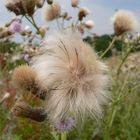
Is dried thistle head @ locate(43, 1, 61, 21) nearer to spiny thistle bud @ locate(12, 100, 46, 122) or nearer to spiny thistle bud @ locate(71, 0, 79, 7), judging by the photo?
spiny thistle bud @ locate(71, 0, 79, 7)

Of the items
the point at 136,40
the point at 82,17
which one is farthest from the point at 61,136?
the point at 82,17

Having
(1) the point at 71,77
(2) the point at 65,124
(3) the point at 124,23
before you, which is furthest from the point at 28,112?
(3) the point at 124,23

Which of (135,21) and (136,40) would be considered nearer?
(135,21)

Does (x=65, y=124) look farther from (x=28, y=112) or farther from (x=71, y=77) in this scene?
(x=71, y=77)

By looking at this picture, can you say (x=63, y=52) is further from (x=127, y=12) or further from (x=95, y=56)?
(x=127, y=12)

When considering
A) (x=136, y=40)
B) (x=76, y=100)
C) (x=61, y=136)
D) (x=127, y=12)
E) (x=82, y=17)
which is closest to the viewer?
(x=76, y=100)

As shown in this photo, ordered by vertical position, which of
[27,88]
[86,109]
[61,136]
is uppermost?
[27,88]

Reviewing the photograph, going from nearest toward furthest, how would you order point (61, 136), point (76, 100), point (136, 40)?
1. point (76, 100)
2. point (61, 136)
3. point (136, 40)
